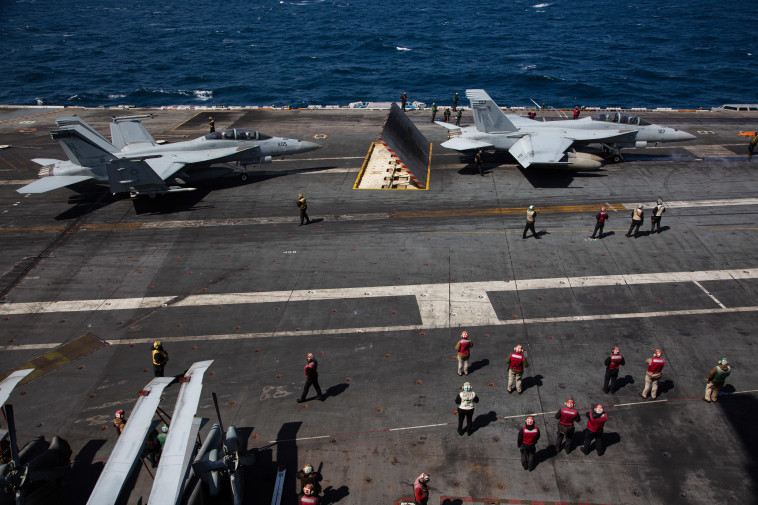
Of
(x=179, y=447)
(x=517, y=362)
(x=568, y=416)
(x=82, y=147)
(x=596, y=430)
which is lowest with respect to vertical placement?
(x=596, y=430)

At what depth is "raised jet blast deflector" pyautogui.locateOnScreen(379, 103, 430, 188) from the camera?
94.1ft

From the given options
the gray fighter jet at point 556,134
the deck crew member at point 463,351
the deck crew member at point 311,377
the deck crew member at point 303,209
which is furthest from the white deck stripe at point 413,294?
the gray fighter jet at point 556,134

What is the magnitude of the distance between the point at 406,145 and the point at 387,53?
2592 inches

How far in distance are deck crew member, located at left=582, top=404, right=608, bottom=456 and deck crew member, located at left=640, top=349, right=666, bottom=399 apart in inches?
97.3

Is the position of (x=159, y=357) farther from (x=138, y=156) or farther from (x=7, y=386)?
(x=138, y=156)

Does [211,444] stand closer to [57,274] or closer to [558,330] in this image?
[558,330]

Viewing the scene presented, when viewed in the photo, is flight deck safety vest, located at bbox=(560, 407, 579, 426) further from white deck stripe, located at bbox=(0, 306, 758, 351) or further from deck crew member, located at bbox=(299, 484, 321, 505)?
deck crew member, located at bbox=(299, 484, 321, 505)

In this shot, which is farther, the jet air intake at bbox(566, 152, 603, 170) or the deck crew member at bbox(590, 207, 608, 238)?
the jet air intake at bbox(566, 152, 603, 170)

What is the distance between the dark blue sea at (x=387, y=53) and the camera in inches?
2714

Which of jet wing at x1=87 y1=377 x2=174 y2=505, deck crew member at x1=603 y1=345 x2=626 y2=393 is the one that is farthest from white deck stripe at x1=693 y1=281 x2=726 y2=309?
jet wing at x1=87 y1=377 x2=174 y2=505

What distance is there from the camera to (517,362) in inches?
549

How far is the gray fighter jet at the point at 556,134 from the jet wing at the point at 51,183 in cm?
2059

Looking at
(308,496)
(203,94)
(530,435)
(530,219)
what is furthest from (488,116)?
(203,94)

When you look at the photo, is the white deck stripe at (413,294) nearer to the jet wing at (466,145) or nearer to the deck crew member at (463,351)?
the deck crew member at (463,351)
